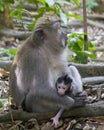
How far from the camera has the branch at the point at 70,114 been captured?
4238 millimetres

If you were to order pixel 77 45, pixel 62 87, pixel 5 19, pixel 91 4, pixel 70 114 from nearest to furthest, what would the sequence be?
pixel 62 87
pixel 70 114
pixel 77 45
pixel 5 19
pixel 91 4

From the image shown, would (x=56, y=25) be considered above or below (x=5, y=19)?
above

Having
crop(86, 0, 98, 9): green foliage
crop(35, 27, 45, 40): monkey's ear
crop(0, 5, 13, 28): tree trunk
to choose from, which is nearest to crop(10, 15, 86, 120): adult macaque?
crop(35, 27, 45, 40): monkey's ear

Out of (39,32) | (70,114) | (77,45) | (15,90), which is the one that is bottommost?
(70,114)

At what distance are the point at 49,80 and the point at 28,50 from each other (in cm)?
37

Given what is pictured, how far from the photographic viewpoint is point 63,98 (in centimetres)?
415

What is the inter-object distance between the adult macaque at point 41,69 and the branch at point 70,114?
0.06m

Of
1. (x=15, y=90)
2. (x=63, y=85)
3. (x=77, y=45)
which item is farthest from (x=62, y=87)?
(x=77, y=45)

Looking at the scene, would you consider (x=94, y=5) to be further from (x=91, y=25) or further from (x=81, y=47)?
(x=81, y=47)

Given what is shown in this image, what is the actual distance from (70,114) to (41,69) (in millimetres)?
575

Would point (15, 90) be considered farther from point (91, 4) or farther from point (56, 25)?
point (91, 4)

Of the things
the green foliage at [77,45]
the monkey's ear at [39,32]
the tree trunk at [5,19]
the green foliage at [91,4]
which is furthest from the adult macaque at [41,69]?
the green foliage at [91,4]

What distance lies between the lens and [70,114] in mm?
4266

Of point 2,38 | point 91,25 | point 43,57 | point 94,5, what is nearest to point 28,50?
point 43,57
